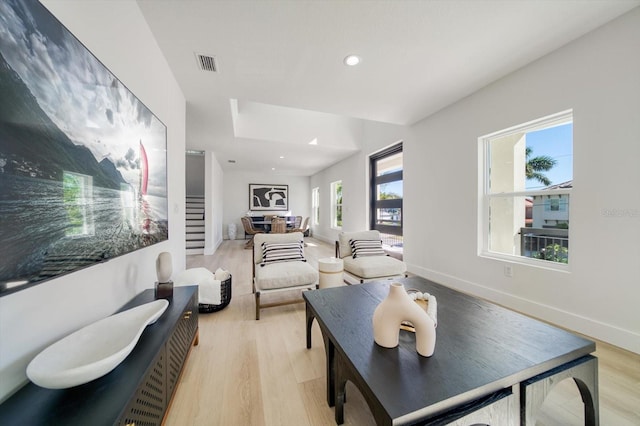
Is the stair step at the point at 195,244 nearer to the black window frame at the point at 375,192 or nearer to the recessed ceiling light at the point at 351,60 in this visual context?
the black window frame at the point at 375,192

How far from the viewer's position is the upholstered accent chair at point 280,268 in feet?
7.26

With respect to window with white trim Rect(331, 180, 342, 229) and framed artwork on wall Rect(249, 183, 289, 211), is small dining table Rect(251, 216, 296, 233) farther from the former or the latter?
window with white trim Rect(331, 180, 342, 229)

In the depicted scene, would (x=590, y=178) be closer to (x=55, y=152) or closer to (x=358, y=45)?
(x=358, y=45)

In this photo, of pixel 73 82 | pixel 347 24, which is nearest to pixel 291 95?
pixel 347 24

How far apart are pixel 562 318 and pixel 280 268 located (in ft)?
8.71

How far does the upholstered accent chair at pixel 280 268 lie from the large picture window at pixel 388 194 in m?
2.37

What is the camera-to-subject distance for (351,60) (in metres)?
2.14

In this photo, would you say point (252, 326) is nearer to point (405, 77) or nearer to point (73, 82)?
point (73, 82)

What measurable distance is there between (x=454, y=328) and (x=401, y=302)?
0.47 metres

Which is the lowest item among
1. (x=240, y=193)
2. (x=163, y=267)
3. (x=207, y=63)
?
(x=163, y=267)

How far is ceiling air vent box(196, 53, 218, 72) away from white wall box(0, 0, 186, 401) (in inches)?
12.4

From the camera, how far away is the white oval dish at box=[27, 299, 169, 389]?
70 cm

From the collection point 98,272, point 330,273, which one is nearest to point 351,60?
point 330,273

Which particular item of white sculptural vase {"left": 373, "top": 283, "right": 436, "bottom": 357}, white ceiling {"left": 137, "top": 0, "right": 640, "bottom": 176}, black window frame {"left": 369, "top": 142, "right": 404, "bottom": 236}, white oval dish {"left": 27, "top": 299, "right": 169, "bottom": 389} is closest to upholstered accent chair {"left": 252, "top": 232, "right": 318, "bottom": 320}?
white oval dish {"left": 27, "top": 299, "right": 169, "bottom": 389}
